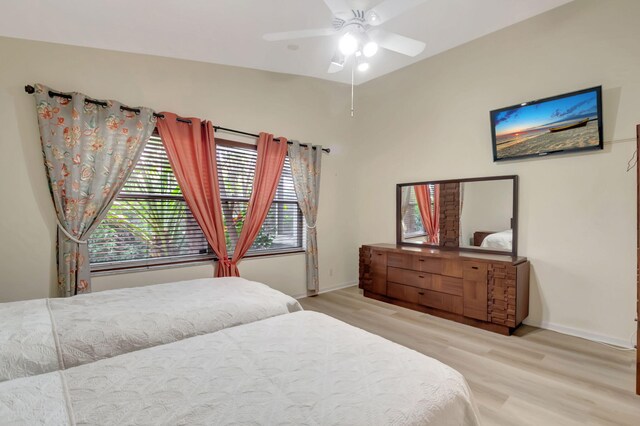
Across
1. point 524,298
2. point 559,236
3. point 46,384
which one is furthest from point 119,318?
point 559,236

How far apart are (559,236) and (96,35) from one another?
A: 4599 mm

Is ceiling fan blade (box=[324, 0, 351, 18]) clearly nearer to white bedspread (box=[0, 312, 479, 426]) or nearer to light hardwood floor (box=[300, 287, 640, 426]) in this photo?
white bedspread (box=[0, 312, 479, 426])

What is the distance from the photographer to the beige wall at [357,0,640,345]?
2.64m

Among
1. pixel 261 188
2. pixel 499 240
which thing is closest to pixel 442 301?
pixel 499 240

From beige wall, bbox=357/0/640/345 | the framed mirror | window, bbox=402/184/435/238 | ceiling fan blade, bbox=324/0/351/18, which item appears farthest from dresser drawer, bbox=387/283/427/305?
ceiling fan blade, bbox=324/0/351/18

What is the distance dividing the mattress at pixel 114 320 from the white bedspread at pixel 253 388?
0.29 metres

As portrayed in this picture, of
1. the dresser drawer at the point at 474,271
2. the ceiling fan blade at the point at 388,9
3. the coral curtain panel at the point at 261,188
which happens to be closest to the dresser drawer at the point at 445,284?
the dresser drawer at the point at 474,271

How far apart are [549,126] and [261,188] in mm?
3104

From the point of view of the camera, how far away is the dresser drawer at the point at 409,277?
352 centimetres

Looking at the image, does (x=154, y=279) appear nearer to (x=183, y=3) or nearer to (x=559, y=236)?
(x=183, y=3)

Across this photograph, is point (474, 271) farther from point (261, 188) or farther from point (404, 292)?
point (261, 188)

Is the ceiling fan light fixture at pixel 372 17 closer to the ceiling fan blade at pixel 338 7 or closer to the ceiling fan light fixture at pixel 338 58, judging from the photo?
the ceiling fan blade at pixel 338 7

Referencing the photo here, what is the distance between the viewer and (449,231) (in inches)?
149

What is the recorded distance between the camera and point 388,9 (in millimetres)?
2025
